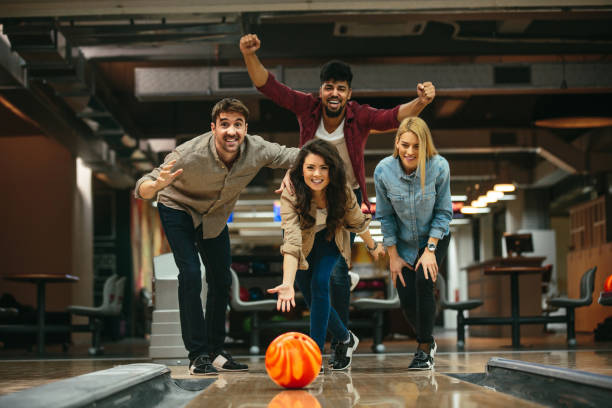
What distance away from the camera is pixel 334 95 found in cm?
427

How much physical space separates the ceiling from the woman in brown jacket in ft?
13.0

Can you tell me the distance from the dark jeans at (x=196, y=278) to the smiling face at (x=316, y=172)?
27.2 inches

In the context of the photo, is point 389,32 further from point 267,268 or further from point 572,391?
point 572,391

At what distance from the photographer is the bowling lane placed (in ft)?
7.97

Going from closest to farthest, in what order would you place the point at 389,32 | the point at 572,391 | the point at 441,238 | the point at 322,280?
Answer: the point at 572,391 → the point at 322,280 → the point at 441,238 → the point at 389,32

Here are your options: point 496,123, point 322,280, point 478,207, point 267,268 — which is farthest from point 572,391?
point 478,207

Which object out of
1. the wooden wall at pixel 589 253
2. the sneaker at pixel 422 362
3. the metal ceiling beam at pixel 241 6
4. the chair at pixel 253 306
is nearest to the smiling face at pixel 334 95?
the sneaker at pixel 422 362

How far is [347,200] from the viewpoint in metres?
3.92

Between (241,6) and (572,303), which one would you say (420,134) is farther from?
(572,303)

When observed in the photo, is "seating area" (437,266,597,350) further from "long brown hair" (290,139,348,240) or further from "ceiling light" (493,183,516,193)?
"long brown hair" (290,139,348,240)

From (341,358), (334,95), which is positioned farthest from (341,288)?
(334,95)

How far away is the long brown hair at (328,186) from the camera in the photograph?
3.81 m

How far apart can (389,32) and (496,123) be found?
5483 mm

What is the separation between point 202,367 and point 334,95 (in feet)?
5.28
